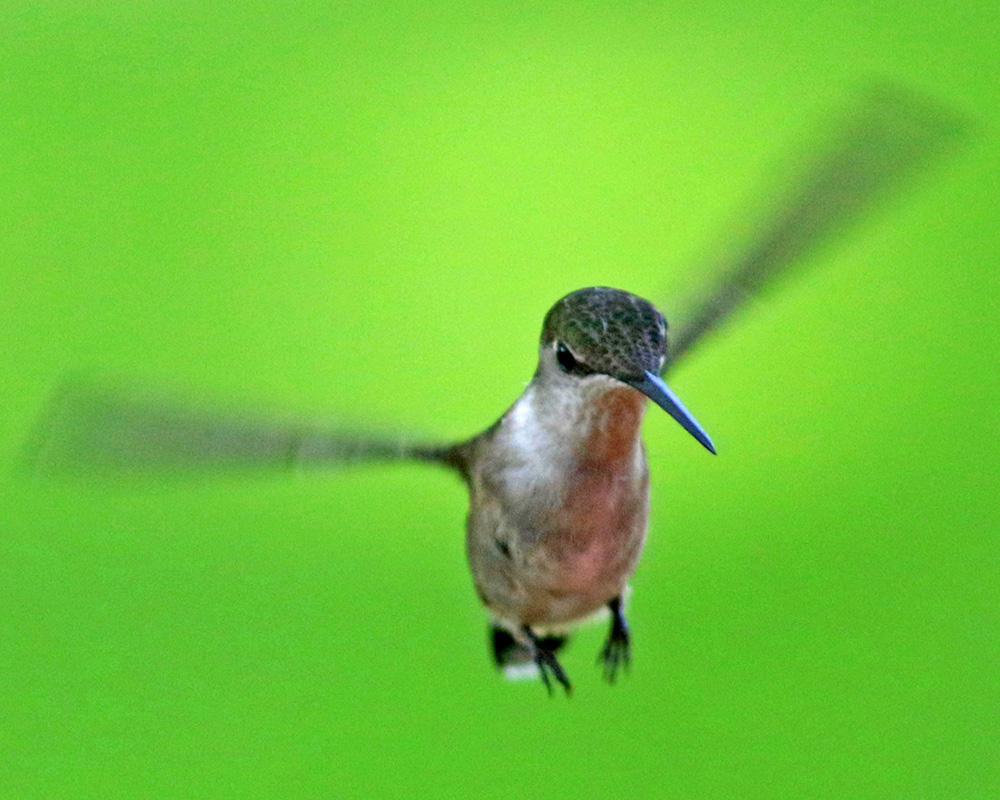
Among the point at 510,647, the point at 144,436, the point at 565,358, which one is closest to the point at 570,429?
the point at 565,358

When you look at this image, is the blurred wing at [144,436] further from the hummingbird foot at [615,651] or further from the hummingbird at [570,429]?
the hummingbird foot at [615,651]

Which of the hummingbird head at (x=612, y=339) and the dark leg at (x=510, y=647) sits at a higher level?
the hummingbird head at (x=612, y=339)

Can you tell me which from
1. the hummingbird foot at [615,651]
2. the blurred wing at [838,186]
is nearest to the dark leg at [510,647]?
the hummingbird foot at [615,651]

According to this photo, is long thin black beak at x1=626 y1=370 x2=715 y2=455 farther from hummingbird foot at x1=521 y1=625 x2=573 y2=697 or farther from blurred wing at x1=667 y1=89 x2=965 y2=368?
hummingbird foot at x1=521 y1=625 x2=573 y2=697

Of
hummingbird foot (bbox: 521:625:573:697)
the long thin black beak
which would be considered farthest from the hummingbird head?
hummingbird foot (bbox: 521:625:573:697)

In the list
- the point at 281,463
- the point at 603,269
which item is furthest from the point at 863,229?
the point at 603,269

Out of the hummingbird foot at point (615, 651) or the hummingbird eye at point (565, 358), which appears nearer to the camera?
the hummingbird eye at point (565, 358)

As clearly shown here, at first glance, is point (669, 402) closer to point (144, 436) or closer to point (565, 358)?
point (565, 358)

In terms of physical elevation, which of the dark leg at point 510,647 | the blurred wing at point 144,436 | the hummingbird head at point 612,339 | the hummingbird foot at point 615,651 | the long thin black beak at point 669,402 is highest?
the long thin black beak at point 669,402
